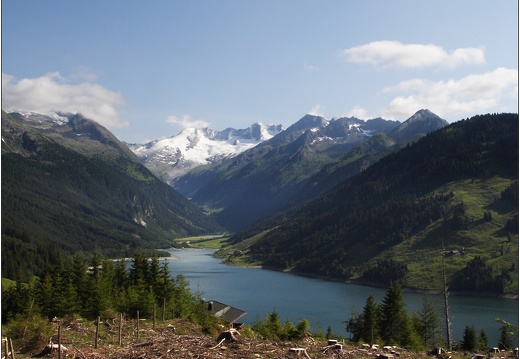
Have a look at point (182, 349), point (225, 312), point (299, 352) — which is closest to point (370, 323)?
point (225, 312)

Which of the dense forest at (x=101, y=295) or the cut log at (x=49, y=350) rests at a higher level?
Answer: the cut log at (x=49, y=350)

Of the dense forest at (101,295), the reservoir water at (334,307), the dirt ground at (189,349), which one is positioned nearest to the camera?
the dirt ground at (189,349)

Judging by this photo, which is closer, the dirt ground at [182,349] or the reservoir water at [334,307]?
the dirt ground at [182,349]

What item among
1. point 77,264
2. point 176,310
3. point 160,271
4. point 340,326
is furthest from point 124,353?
point 340,326

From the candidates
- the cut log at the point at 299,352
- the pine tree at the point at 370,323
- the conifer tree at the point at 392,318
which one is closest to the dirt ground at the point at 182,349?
the cut log at the point at 299,352

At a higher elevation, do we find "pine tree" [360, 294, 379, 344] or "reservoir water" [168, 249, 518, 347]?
"pine tree" [360, 294, 379, 344]

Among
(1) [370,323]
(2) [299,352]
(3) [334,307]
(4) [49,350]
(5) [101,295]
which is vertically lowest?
(3) [334,307]

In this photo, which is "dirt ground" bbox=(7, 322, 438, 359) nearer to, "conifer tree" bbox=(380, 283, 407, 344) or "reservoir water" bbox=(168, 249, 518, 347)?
"conifer tree" bbox=(380, 283, 407, 344)

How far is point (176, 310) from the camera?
2810 inches

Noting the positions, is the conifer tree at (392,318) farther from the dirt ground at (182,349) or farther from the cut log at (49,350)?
the cut log at (49,350)

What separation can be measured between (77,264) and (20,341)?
58.8 m

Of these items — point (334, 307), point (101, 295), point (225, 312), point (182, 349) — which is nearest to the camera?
point (182, 349)

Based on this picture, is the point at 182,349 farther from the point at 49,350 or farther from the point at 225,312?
the point at 225,312

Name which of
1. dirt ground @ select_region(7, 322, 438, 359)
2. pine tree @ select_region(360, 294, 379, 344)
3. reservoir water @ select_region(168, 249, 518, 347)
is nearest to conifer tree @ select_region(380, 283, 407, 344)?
pine tree @ select_region(360, 294, 379, 344)
